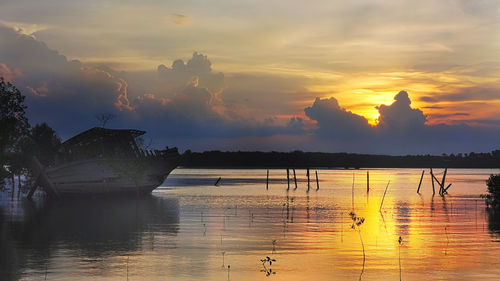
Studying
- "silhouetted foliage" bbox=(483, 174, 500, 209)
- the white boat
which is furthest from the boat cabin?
"silhouetted foliage" bbox=(483, 174, 500, 209)

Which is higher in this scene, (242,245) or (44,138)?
(44,138)

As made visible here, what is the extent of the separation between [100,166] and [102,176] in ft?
4.54

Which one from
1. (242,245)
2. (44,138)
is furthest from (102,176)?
(242,245)

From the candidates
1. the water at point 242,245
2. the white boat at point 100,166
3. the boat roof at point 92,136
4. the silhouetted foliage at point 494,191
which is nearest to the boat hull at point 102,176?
the white boat at point 100,166

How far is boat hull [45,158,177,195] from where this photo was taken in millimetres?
76625

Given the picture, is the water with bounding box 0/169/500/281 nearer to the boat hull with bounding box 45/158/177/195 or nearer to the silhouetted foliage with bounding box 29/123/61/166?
the boat hull with bounding box 45/158/177/195

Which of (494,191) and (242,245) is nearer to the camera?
(242,245)

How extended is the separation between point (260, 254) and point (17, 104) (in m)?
44.3

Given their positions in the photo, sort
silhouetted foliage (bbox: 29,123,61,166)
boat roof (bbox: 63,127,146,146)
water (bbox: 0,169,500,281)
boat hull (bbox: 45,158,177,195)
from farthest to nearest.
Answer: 1. silhouetted foliage (bbox: 29,123,61,166)
2. boat roof (bbox: 63,127,146,146)
3. boat hull (bbox: 45,158,177,195)
4. water (bbox: 0,169,500,281)

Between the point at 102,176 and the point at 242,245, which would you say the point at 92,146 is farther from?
the point at 242,245

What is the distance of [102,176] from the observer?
78938 mm

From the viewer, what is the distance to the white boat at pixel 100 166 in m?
76.7

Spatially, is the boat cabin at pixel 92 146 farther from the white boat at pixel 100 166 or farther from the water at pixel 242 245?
the water at pixel 242 245

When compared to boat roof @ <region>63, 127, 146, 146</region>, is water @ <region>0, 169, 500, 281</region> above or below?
below
